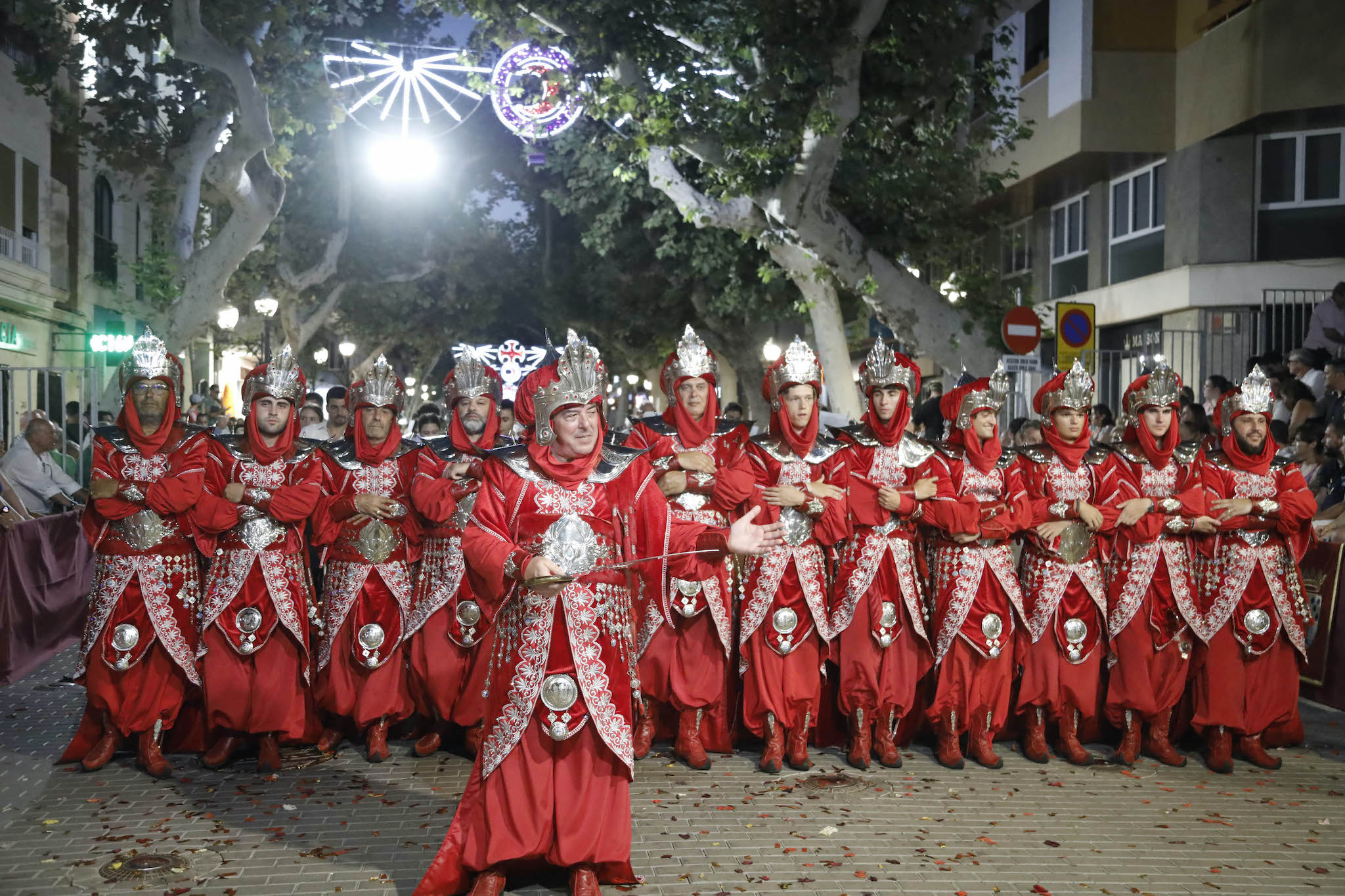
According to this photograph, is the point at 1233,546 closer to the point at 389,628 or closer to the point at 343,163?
the point at 389,628

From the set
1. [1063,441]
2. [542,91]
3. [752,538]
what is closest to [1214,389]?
[1063,441]

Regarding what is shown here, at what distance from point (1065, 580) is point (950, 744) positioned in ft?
3.91

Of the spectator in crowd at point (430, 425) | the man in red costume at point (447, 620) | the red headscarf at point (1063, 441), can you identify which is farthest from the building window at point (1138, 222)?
the man in red costume at point (447, 620)

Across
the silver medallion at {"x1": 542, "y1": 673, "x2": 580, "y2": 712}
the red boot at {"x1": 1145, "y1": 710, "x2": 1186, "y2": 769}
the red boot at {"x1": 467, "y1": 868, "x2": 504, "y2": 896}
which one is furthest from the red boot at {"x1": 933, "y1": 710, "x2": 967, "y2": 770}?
the red boot at {"x1": 467, "y1": 868, "x2": 504, "y2": 896}

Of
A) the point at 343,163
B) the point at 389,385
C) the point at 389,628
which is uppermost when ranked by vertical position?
the point at 343,163

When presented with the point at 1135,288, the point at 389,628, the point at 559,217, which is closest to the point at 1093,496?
the point at 389,628

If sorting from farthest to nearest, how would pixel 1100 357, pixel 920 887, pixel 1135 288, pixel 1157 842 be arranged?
pixel 1100 357 < pixel 1135 288 < pixel 1157 842 < pixel 920 887

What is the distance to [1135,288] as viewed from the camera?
66.1 feet

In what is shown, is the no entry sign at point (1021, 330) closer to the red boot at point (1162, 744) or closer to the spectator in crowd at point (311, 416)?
the red boot at point (1162, 744)

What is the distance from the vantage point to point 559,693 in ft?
16.0

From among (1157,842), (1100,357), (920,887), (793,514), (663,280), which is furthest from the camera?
(663,280)

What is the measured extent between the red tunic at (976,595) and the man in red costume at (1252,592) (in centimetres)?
118

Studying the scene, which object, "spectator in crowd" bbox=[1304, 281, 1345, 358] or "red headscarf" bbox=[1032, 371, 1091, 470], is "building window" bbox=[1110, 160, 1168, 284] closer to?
"spectator in crowd" bbox=[1304, 281, 1345, 358]

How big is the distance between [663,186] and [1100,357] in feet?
31.8
